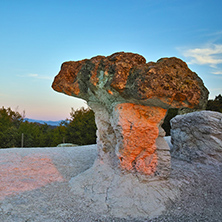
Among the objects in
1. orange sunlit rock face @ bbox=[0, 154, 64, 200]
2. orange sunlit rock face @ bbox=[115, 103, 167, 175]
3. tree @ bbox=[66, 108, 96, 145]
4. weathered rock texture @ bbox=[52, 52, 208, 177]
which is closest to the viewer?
weathered rock texture @ bbox=[52, 52, 208, 177]

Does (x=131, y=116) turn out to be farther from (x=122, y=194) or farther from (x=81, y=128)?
(x=81, y=128)

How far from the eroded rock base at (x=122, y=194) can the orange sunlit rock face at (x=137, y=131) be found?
41 cm

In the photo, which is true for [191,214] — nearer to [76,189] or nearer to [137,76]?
[76,189]

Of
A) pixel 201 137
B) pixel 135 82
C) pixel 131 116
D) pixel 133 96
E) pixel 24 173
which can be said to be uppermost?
pixel 135 82

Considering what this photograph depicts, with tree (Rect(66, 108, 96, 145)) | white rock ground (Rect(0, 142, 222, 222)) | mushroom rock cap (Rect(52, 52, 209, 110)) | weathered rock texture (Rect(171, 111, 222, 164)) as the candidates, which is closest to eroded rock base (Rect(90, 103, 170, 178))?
mushroom rock cap (Rect(52, 52, 209, 110))

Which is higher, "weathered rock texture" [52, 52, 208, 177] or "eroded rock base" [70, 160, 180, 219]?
"weathered rock texture" [52, 52, 208, 177]

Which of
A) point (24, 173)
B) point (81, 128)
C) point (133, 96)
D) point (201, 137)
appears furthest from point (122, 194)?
point (81, 128)

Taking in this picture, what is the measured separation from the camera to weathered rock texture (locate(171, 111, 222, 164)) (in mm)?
8398

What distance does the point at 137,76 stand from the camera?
554 cm

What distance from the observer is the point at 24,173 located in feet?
24.8

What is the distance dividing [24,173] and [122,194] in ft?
12.0

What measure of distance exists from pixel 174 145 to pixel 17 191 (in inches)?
261

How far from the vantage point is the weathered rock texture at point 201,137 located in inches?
331

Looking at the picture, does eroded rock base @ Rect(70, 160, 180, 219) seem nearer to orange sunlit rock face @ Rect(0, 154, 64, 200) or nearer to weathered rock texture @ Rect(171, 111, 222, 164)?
orange sunlit rock face @ Rect(0, 154, 64, 200)
